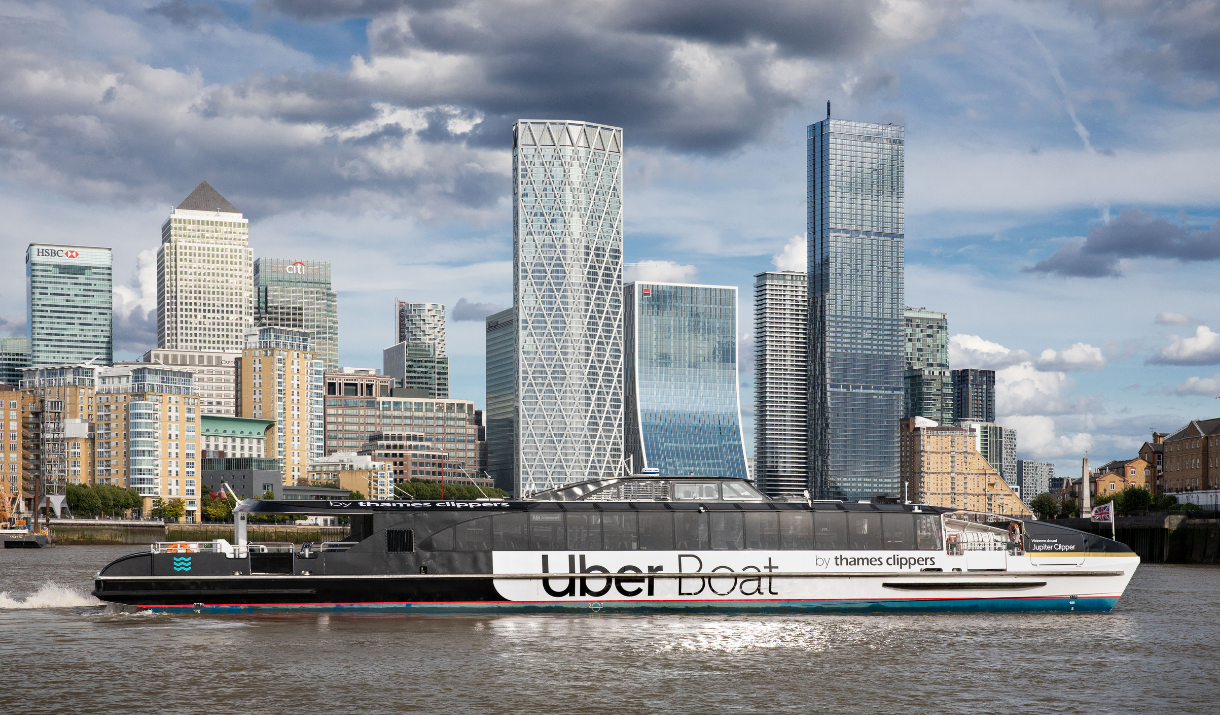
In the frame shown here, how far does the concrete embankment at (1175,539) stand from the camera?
97.1 meters

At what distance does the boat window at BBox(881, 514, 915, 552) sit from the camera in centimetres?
4212

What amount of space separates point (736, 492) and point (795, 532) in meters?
2.81

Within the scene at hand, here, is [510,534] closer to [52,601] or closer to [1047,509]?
[52,601]

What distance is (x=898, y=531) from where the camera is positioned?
4219 cm

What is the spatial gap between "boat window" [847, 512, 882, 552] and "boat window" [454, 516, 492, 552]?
39.2 feet

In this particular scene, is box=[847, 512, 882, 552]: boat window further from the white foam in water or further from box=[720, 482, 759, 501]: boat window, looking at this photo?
the white foam in water

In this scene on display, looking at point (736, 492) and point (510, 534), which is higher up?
point (736, 492)

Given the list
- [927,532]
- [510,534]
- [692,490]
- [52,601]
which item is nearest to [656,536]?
[692,490]

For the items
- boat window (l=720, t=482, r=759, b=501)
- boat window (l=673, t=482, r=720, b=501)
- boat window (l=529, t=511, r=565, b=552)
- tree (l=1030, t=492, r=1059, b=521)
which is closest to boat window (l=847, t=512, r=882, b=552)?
boat window (l=720, t=482, r=759, b=501)

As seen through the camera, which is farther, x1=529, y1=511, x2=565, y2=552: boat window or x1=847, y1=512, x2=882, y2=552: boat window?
x1=847, y1=512, x2=882, y2=552: boat window

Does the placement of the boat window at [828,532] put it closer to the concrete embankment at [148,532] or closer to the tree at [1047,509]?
the concrete embankment at [148,532]

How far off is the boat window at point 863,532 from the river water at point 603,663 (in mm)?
2357

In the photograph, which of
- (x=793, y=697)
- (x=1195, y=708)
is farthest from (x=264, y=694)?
(x=1195, y=708)

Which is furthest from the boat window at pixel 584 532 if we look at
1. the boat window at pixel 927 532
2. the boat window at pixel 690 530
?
the boat window at pixel 927 532
